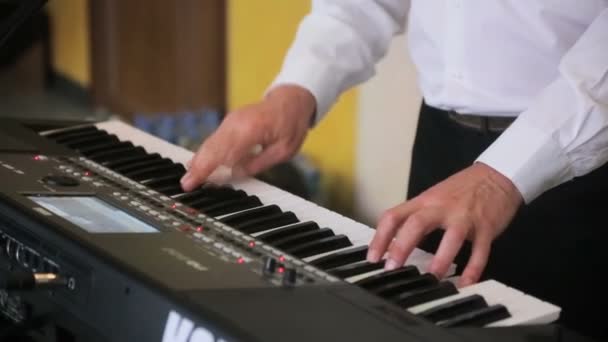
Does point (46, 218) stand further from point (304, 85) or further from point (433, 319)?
point (304, 85)

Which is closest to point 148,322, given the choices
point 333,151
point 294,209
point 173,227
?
point 173,227

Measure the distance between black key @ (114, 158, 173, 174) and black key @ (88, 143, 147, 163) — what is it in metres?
0.04

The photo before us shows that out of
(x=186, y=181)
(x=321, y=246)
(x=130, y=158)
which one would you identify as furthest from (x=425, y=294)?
(x=130, y=158)

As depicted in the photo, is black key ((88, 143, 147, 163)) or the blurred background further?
the blurred background

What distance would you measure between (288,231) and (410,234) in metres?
0.14

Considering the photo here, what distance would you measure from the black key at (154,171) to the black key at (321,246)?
0.27m

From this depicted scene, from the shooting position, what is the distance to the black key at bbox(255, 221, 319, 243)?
3.24 feet

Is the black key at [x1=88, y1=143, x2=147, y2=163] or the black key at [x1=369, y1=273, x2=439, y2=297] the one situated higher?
the black key at [x1=88, y1=143, x2=147, y2=163]

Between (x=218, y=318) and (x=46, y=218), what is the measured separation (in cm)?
27

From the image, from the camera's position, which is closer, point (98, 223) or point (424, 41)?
point (98, 223)

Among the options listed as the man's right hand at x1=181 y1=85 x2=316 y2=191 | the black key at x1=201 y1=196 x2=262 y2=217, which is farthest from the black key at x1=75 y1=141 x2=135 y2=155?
the black key at x1=201 y1=196 x2=262 y2=217

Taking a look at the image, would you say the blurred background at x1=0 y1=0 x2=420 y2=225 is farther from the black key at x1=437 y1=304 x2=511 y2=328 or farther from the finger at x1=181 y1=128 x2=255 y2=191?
the black key at x1=437 y1=304 x2=511 y2=328

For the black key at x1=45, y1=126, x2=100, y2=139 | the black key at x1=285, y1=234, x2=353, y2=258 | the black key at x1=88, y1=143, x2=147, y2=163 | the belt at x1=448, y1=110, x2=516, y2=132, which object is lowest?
the black key at x1=285, y1=234, x2=353, y2=258

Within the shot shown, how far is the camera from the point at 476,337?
78cm
